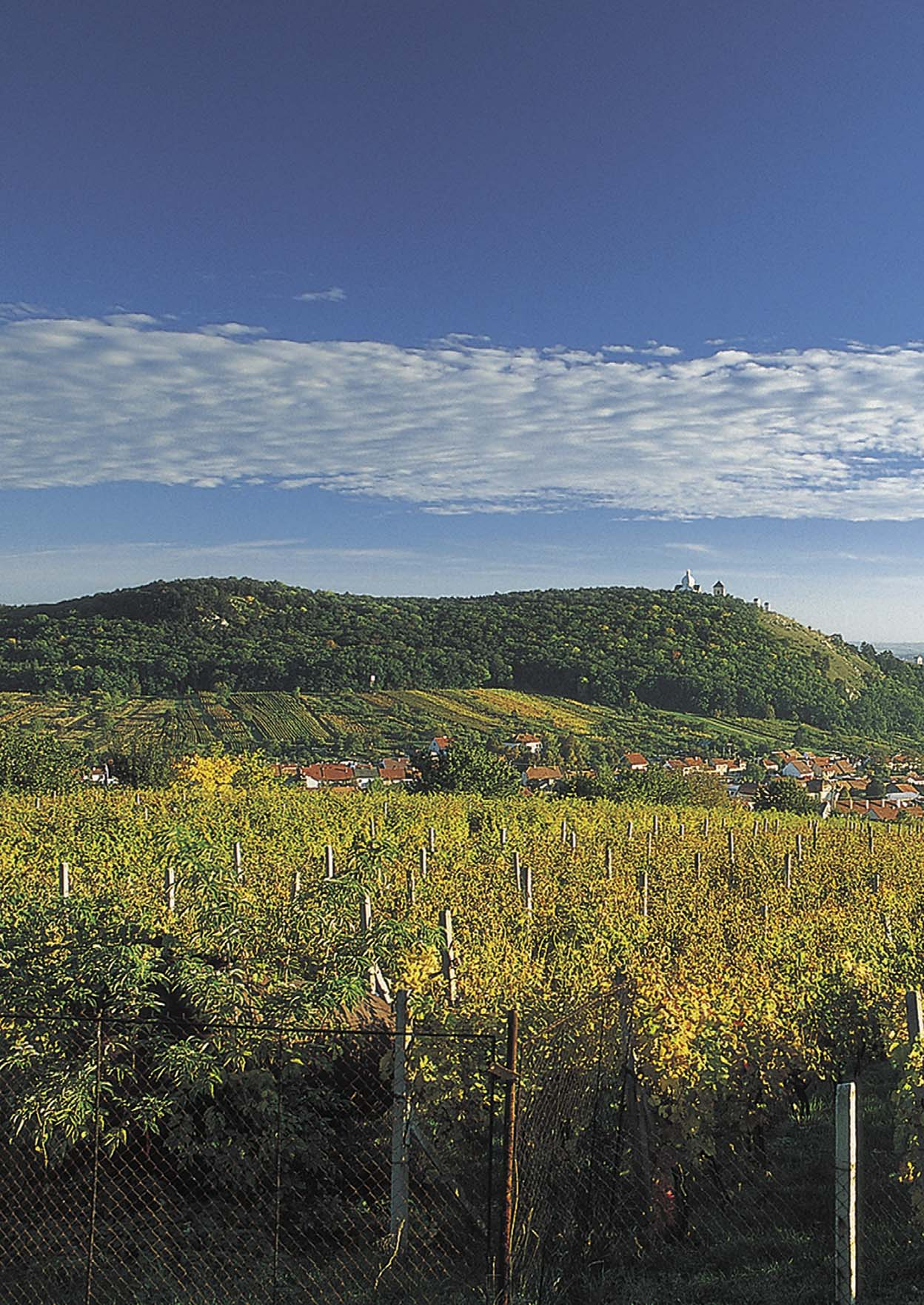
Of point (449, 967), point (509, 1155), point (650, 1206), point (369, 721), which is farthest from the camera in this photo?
point (369, 721)

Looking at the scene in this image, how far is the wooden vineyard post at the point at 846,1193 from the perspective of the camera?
3.20 meters

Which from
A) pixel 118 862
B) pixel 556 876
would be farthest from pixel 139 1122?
pixel 556 876

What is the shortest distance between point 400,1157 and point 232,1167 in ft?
3.10

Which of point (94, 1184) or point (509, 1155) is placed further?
point (94, 1184)

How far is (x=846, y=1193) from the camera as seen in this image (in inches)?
126

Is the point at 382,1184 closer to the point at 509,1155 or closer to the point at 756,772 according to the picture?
the point at 509,1155

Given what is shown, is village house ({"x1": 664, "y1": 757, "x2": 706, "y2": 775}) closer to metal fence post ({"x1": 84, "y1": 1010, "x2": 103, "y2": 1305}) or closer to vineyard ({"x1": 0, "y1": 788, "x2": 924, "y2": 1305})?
vineyard ({"x1": 0, "y1": 788, "x2": 924, "y2": 1305})

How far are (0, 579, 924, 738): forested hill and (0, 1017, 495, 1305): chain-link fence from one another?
206ft

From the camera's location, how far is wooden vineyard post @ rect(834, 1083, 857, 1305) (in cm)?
320

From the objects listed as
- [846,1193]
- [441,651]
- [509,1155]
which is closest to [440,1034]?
[509,1155]

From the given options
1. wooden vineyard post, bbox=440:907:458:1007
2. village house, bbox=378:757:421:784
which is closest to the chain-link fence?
wooden vineyard post, bbox=440:907:458:1007

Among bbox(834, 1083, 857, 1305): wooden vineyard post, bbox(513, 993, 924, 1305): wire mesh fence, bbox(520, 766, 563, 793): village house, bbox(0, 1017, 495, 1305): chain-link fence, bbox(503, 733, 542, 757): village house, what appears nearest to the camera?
bbox(834, 1083, 857, 1305): wooden vineyard post

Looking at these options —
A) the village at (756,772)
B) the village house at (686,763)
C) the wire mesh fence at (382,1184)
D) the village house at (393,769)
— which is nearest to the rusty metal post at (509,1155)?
the wire mesh fence at (382,1184)

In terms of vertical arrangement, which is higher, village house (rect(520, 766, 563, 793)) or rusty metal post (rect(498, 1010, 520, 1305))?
rusty metal post (rect(498, 1010, 520, 1305))
